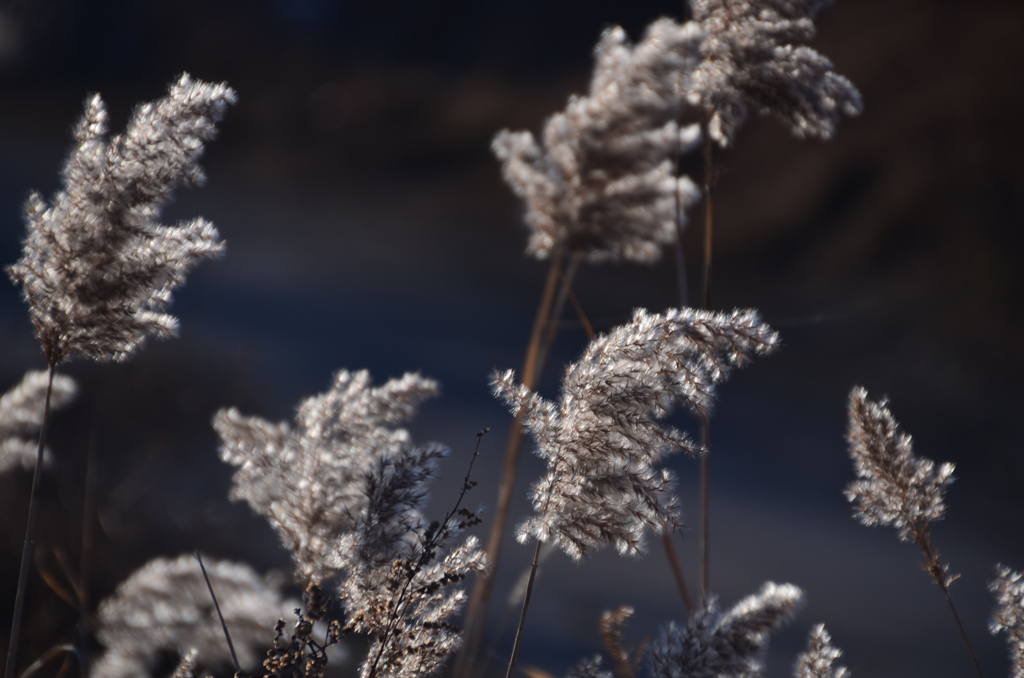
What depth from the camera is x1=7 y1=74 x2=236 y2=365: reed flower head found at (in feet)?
3.46

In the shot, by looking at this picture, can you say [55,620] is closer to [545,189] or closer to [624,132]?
[545,189]

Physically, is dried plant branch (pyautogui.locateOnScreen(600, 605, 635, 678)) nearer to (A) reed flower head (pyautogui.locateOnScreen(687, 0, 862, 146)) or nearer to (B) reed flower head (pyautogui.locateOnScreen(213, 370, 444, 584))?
(B) reed flower head (pyautogui.locateOnScreen(213, 370, 444, 584))

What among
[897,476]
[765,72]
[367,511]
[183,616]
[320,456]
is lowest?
[183,616]

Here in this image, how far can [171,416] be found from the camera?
3.03 metres

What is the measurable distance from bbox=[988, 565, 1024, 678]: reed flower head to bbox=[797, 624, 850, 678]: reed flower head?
0.29 meters

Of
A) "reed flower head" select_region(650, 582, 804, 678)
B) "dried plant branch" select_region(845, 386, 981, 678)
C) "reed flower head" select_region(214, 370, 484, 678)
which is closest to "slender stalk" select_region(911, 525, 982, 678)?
"dried plant branch" select_region(845, 386, 981, 678)

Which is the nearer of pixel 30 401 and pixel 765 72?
pixel 30 401

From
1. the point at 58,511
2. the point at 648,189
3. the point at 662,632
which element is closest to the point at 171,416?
the point at 58,511

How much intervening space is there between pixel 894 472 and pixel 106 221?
4.75 feet

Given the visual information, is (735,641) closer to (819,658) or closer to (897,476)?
(819,658)

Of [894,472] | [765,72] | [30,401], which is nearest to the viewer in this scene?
[894,472]

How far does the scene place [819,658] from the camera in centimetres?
105

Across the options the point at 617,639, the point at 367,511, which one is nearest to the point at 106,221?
the point at 367,511

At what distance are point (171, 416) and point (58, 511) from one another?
2.64 ft
